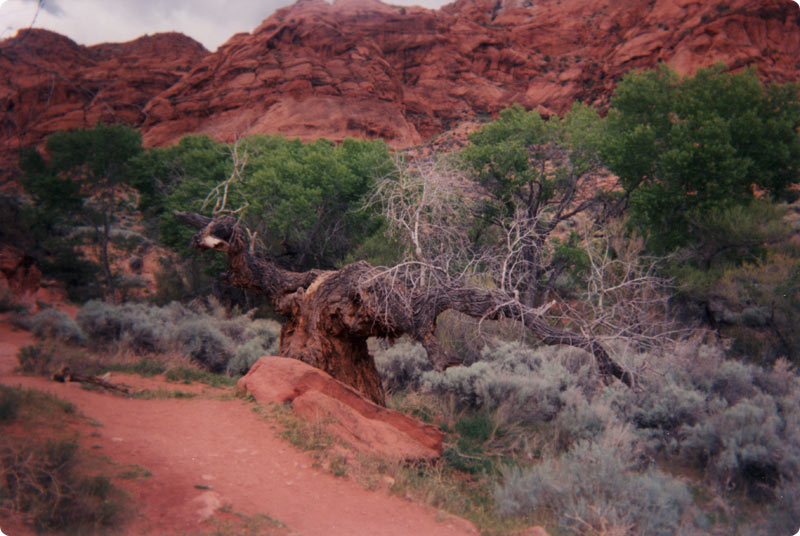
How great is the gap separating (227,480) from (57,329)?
840 cm

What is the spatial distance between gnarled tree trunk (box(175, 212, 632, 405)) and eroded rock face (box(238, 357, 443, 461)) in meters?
0.73

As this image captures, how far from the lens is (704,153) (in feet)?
46.8

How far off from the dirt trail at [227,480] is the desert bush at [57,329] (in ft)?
15.9

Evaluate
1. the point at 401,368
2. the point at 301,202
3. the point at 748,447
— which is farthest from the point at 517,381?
the point at 301,202

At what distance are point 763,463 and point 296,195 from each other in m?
14.8

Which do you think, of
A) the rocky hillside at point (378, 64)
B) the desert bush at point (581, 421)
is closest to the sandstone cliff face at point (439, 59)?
the rocky hillside at point (378, 64)

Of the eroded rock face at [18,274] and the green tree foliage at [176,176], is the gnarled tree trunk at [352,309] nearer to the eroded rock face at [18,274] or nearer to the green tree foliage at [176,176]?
the eroded rock face at [18,274]

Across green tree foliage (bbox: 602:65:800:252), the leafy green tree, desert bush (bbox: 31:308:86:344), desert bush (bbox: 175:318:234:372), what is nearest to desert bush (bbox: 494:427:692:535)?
desert bush (bbox: 175:318:234:372)

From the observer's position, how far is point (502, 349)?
9.71m

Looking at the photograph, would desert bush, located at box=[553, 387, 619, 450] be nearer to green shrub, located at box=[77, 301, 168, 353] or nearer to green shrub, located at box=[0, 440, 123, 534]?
green shrub, located at box=[0, 440, 123, 534]

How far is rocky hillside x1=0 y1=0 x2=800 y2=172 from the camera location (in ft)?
24.8

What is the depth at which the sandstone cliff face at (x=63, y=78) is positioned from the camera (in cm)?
448

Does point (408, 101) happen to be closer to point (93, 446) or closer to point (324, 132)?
point (324, 132)

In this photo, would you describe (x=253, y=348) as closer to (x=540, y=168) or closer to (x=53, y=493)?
(x=53, y=493)
